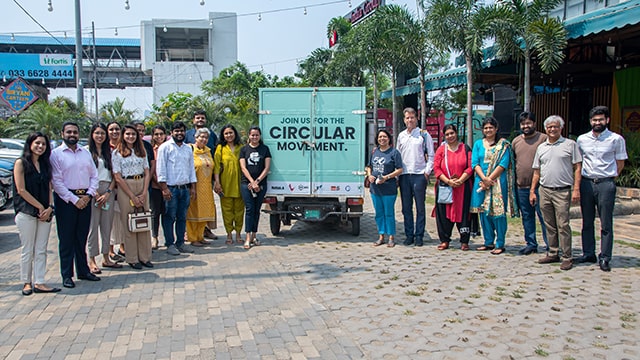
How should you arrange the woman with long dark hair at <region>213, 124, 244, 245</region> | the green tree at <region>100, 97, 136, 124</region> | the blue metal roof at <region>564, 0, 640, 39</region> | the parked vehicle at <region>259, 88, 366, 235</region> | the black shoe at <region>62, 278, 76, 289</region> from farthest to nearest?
the green tree at <region>100, 97, 136, 124</region> < the blue metal roof at <region>564, 0, 640, 39</region> < the parked vehicle at <region>259, 88, 366, 235</region> < the woman with long dark hair at <region>213, 124, 244, 245</region> < the black shoe at <region>62, 278, 76, 289</region>

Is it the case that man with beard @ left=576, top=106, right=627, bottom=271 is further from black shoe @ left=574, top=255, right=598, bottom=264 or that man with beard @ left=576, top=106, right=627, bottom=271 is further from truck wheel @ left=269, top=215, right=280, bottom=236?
truck wheel @ left=269, top=215, right=280, bottom=236

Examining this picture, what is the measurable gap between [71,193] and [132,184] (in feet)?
3.40

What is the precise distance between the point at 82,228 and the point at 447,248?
4.93m

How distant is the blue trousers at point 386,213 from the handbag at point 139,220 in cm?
332

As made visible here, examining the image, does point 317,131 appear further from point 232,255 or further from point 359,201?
point 232,255

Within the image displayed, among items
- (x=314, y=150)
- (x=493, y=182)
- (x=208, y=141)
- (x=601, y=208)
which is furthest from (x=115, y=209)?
(x=601, y=208)

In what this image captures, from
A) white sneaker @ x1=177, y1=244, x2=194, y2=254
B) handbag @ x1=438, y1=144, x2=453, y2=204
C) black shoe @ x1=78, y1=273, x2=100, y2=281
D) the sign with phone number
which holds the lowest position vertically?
black shoe @ x1=78, y1=273, x2=100, y2=281

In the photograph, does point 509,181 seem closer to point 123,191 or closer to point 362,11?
point 123,191

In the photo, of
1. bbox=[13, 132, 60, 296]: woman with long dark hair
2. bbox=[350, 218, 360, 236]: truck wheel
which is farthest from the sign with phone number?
bbox=[13, 132, 60, 296]: woman with long dark hair

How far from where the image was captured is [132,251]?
22.0ft

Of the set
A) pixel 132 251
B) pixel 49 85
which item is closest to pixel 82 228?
pixel 132 251

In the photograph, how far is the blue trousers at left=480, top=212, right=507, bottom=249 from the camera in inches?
283

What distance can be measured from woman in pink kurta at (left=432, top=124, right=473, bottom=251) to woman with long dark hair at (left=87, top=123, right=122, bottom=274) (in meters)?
4.45

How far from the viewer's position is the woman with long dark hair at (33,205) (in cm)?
537
